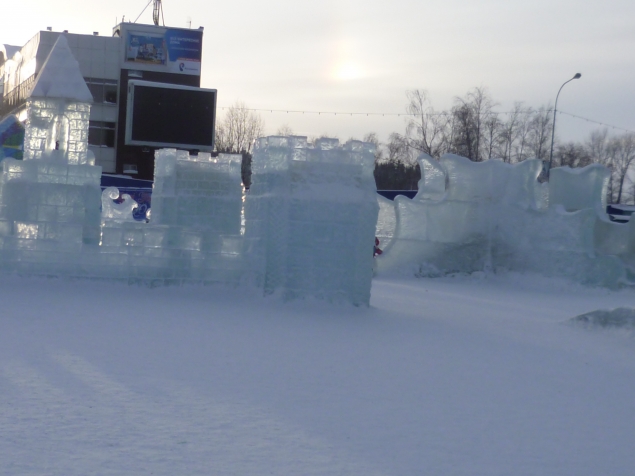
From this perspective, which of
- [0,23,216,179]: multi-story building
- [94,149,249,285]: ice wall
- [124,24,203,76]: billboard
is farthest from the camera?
[124,24,203,76]: billboard

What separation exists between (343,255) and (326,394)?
14.4ft

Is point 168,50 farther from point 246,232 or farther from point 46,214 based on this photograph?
point 246,232

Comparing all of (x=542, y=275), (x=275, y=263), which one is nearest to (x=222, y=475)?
(x=275, y=263)

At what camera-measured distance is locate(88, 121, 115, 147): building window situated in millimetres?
43781

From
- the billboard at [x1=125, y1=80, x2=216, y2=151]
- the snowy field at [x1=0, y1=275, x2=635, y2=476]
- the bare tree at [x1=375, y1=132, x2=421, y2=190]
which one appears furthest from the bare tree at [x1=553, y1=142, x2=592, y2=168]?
the snowy field at [x1=0, y1=275, x2=635, y2=476]

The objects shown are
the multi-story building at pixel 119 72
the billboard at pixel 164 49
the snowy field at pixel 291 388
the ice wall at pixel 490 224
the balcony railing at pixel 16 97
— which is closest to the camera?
the snowy field at pixel 291 388

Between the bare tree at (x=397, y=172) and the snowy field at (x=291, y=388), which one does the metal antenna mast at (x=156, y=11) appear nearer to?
the bare tree at (x=397, y=172)

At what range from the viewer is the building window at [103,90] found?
43531 millimetres

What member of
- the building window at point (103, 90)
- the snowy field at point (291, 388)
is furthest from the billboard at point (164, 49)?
the snowy field at point (291, 388)

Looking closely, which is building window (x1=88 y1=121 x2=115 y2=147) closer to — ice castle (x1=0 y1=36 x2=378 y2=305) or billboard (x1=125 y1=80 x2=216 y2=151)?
billboard (x1=125 y1=80 x2=216 y2=151)

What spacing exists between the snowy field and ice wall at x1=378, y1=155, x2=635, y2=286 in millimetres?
6628

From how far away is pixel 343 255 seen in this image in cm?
1084

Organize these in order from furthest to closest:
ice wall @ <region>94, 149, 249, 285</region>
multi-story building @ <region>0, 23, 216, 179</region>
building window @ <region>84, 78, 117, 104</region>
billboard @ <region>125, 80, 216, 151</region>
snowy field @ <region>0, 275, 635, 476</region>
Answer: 1. building window @ <region>84, 78, 117, 104</region>
2. multi-story building @ <region>0, 23, 216, 179</region>
3. billboard @ <region>125, 80, 216, 151</region>
4. ice wall @ <region>94, 149, 249, 285</region>
5. snowy field @ <region>0, 275, 635, 476</region>

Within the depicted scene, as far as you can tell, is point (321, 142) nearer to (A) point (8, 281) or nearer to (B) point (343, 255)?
(B) point (343, 255)
